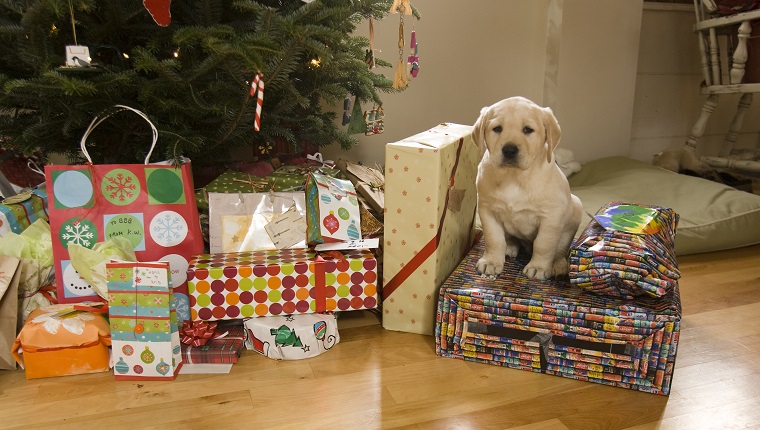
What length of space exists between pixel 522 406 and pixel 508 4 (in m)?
2.03

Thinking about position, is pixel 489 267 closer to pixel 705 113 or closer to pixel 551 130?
pixel 551 130

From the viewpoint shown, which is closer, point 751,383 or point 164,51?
point 751,383

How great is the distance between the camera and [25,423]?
1097 millimetres

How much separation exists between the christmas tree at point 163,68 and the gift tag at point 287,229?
0.25 metres

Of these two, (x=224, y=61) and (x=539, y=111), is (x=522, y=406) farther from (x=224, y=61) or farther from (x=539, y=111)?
(x=224, y=61)

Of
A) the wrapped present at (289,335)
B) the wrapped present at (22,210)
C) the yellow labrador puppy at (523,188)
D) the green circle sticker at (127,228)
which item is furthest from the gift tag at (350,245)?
the wrapped present at (22,210)

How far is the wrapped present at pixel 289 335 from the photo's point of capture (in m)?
1.32

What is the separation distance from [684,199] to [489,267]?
1.23 metres

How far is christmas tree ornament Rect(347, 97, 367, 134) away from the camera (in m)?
1.79

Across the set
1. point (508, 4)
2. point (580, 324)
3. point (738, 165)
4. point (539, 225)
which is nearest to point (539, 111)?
point (539, 225)

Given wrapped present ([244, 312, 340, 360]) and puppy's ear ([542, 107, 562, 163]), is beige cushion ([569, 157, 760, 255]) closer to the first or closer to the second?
puppy's ear ([542, 107, 562, 163])

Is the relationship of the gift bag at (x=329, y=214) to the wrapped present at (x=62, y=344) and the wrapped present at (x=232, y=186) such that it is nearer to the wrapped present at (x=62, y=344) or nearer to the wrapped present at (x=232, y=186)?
the wrapped present at (x=232, y=186)

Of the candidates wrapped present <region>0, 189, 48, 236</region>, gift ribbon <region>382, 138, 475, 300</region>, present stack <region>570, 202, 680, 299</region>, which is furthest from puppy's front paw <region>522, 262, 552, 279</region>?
wrapped present <region>0, 189, 48, 236</region>

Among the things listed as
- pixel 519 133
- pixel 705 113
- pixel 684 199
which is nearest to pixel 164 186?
pixel 519 133
